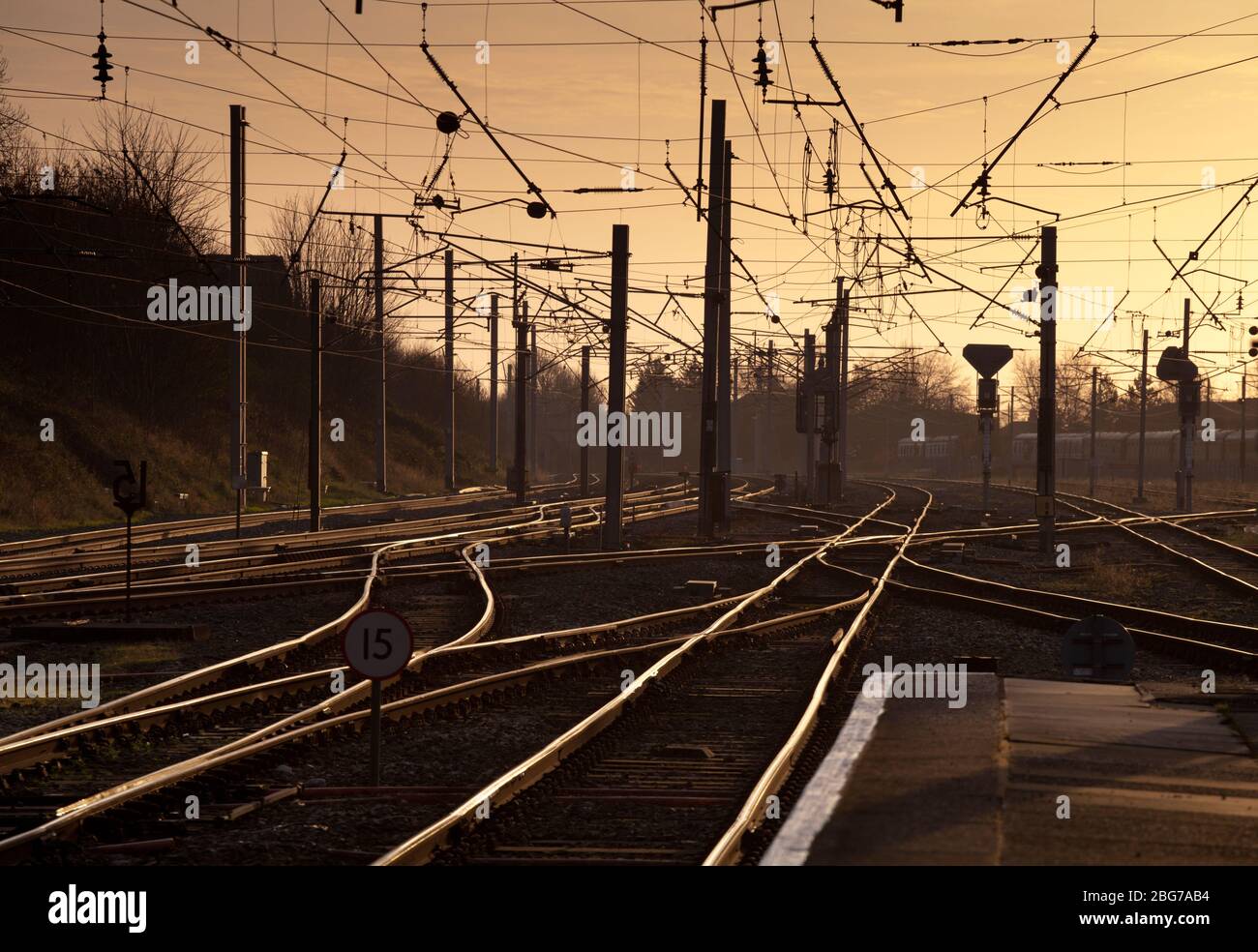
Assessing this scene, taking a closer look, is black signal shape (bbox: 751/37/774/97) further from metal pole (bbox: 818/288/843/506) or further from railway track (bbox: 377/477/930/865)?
metal pole (bbox: 818/288/843/506)

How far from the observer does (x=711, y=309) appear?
3294cm

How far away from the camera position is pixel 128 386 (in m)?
49.9

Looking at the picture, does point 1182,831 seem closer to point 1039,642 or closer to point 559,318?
point 1039,642

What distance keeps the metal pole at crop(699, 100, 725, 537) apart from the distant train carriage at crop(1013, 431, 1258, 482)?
59.5 metres

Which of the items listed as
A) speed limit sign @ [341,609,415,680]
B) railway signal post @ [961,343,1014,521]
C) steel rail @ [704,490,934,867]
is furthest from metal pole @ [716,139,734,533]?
speed limit sign @ [341,609,415,680]

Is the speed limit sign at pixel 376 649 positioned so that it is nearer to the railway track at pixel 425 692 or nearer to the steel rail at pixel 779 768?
the railway track at pixel 425 692

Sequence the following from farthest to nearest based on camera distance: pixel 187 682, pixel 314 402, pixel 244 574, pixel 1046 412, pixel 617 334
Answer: pixel 314 402, pixel 1046 412, pixel 617 334, pixel 244 574, pixel 187 682

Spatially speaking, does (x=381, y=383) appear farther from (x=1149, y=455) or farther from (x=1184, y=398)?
(x=1149, y=455)

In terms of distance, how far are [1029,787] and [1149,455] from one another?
92.9 meters

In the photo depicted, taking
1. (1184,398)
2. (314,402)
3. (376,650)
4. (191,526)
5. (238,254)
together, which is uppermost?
(238,254)

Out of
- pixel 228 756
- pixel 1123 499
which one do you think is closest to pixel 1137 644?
pixel 228 756

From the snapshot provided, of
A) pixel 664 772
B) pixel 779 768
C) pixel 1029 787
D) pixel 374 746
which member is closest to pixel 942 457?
pixel 664 772

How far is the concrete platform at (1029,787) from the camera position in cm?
787
